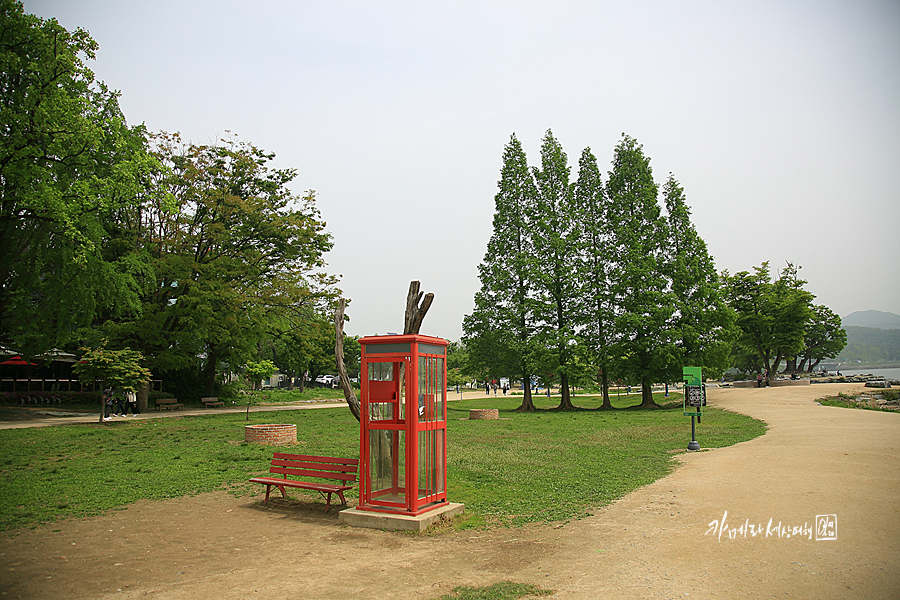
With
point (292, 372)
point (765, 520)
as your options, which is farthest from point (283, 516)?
point (292, 372)

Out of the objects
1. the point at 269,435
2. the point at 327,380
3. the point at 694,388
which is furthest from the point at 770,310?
the point at 327,380

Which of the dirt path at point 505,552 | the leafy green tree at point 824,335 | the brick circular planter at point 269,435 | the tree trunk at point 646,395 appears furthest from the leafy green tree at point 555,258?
the leafy green tree at point 824,335

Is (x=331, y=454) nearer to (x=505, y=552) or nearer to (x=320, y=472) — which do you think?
(x=320, y=472)

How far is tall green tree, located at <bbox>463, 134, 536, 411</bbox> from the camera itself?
125 feet

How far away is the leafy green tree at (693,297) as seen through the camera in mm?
36562

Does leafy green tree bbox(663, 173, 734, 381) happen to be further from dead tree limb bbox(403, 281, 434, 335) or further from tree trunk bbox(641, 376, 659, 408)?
dead tree limb bbox(403, 281, 434, 335)

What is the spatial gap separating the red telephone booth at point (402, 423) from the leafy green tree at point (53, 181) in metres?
17.9

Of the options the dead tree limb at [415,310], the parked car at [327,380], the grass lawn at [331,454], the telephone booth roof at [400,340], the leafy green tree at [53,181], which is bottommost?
the parked car at [327,380]

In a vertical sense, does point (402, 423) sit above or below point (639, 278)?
below

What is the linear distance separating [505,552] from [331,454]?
8203mm

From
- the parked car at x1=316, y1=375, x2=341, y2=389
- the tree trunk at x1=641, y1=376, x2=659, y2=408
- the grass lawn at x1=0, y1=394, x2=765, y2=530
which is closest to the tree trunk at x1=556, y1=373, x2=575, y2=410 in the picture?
the tree trunk at x1=641, y1=376, x2=659, y2=408

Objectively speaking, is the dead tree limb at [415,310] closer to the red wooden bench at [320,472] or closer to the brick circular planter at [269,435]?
the red wooden bench at [320,472]

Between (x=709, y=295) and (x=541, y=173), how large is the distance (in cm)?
1327

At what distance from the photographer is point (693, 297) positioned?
37.9 m
